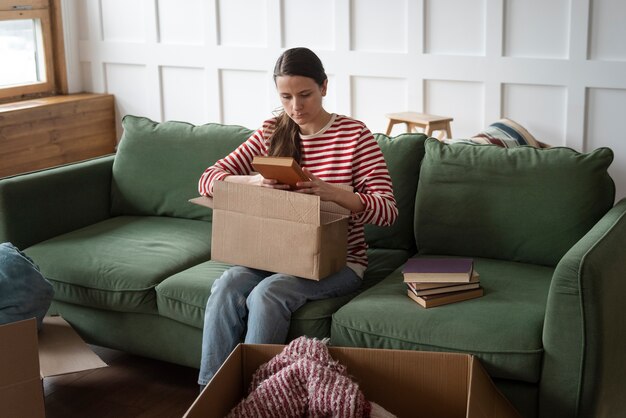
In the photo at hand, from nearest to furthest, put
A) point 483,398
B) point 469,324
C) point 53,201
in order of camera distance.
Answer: point 483,398, point 469,324, point 53,201

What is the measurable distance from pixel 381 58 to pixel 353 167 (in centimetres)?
180

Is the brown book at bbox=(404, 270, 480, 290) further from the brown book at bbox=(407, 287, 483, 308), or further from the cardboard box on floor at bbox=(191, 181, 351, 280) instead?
the cardboard box on floor at bbox=(191, 181, 351, 280)

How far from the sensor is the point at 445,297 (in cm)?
247

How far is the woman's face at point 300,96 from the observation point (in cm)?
264

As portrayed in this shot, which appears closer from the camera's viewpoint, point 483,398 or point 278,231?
point 483,398

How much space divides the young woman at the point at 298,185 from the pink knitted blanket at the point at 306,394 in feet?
1.28

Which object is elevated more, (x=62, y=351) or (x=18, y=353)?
(x=18, y=353)

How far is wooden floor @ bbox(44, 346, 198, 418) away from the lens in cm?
280

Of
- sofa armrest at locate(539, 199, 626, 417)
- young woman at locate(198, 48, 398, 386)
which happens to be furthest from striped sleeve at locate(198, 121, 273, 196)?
sofa armrest at locate(539, 199, 626, 417)

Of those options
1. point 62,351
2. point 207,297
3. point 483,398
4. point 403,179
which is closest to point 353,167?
point 403,179

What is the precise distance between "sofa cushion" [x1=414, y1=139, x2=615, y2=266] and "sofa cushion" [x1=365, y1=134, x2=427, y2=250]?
1.9 inches

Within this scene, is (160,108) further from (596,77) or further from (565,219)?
(565,219)

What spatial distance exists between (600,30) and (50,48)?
3.07 m

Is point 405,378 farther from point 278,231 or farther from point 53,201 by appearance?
point 53,201
